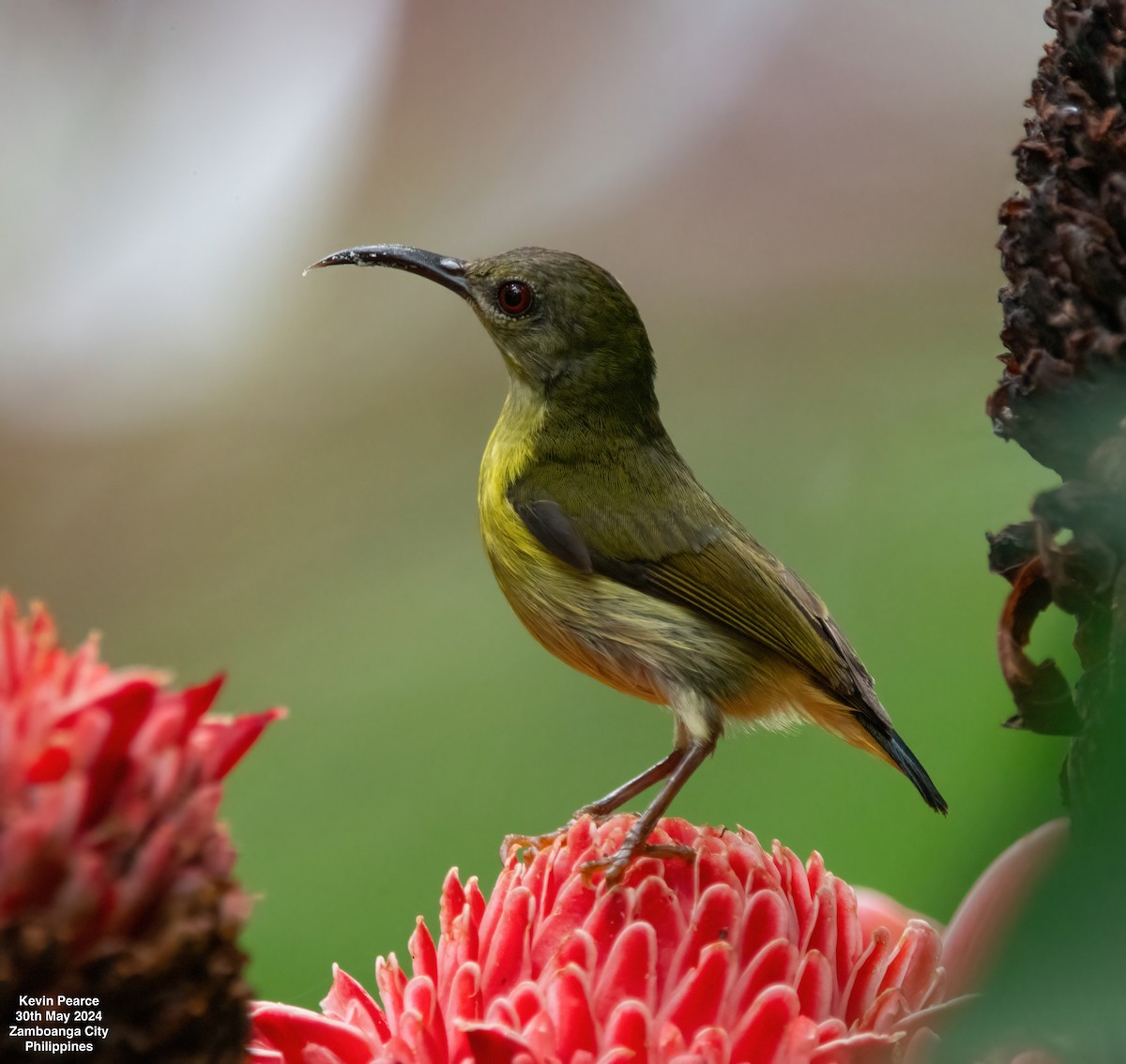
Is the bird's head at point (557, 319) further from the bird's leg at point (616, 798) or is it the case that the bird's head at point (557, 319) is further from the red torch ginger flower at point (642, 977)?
the red torch ginger flower at point (642, 977)

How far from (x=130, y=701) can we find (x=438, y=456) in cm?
147

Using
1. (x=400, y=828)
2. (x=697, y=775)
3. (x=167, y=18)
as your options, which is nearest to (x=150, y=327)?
(x=167, y=18)

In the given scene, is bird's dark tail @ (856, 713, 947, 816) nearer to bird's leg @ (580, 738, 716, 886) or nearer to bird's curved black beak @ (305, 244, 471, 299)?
bird's leg @ (580, 738, 716, 886)

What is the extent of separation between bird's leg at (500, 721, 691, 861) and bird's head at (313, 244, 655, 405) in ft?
0.70

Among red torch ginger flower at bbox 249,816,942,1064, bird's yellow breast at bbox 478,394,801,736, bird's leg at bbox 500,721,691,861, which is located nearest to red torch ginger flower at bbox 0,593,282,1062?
red torch ginger flower at bbox 249,816,942,1064

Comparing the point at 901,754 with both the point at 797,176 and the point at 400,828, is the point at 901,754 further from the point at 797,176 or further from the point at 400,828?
the point at 797,176

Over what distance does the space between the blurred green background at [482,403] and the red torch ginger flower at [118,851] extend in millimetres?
780

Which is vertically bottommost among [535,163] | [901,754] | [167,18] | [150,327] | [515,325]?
[901,754]

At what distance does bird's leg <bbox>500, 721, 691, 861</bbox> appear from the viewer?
53 centimetres

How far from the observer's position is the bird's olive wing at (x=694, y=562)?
63cm

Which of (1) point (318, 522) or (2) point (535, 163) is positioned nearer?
(2) point (535, 163)

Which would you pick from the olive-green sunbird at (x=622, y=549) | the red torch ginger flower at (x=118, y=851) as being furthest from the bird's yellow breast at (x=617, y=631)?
the red torch ginger flower at (x=118, y=851)

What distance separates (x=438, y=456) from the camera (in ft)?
5.65

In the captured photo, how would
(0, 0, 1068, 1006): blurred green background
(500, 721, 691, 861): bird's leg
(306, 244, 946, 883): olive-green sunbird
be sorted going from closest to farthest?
(500, 721, 691, 861): bird's leg, (306, 244, 946, 883): olive-green sunbird, (0, 0, 1068, 1006): blurred green background
